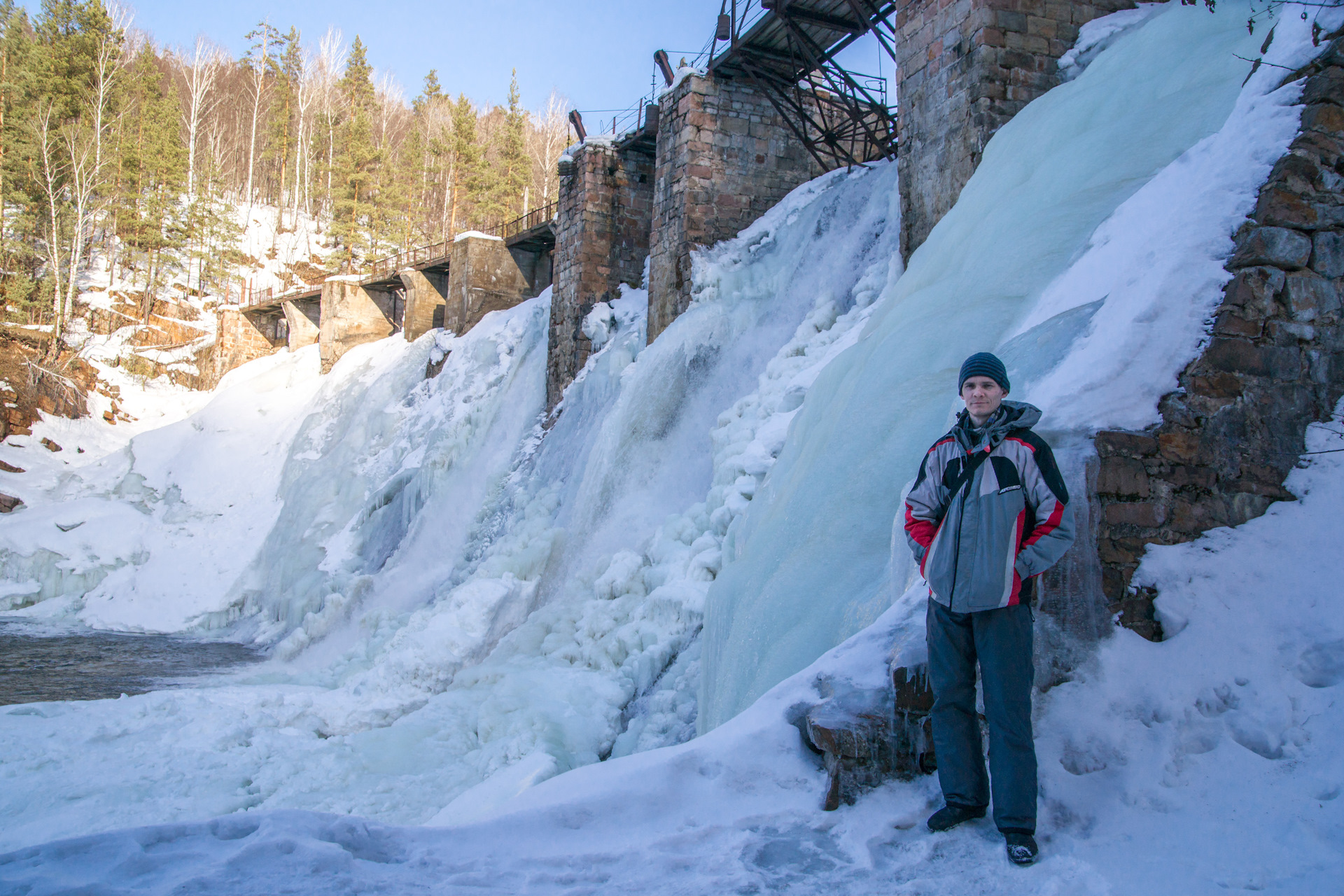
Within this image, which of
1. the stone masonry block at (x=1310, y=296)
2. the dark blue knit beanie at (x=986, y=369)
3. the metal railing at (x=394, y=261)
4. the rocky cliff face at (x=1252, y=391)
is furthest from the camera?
the metal railing at (x=394, y=261)

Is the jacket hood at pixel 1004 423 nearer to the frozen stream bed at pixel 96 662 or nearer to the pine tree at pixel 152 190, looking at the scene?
the frozen stream bed at pixel 96 662

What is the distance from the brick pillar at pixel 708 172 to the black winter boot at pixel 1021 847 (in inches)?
360

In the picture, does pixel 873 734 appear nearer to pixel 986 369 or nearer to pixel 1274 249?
pixel 986 369

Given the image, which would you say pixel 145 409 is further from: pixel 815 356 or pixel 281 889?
pixel 281 889

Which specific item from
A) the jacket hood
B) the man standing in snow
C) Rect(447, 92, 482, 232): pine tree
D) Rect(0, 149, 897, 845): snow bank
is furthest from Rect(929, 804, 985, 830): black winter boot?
Rect(447, 92, 482, 232): pine tree

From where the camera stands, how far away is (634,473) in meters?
9.73

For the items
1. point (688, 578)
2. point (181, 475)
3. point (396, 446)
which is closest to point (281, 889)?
point (688, 578)

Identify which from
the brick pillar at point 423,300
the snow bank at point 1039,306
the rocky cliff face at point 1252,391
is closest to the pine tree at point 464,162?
the brick pillar at point 423,300

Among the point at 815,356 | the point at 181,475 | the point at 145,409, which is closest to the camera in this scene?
the point at 815,356

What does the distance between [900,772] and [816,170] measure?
1046 cm

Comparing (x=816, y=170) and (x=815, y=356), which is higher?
(x=816, y=170)

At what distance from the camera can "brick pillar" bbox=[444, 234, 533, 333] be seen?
17984 millimetres

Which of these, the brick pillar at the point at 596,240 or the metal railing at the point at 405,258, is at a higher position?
the metal railing at the point at 405,258

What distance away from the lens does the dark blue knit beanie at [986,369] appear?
2.74 metres
